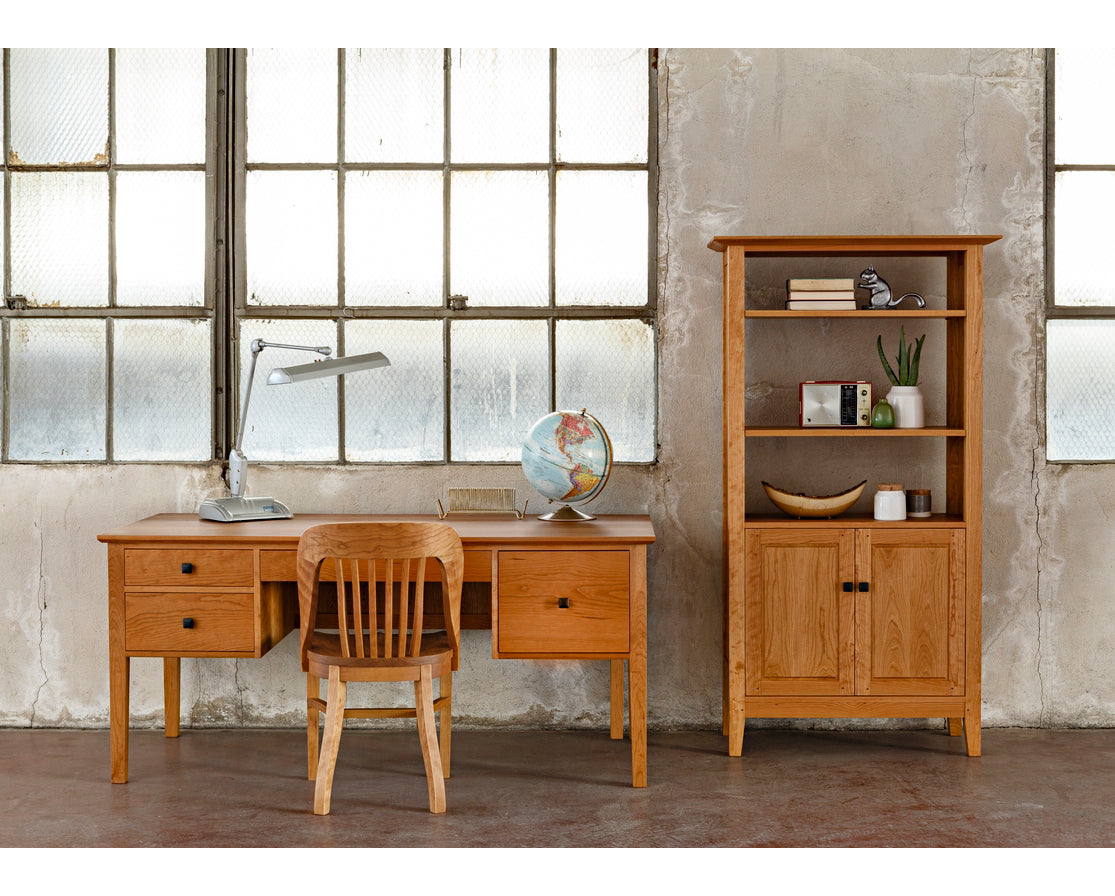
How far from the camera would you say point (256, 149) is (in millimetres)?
4059

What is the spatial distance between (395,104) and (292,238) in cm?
69

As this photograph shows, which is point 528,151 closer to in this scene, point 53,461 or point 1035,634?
point 53,461

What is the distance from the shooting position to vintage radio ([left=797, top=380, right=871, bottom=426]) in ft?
12.2

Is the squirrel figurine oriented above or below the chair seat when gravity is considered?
above

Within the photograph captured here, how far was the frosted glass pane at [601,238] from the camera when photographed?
4039 mm

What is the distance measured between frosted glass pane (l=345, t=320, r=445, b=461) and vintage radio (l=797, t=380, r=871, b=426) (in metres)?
1.45

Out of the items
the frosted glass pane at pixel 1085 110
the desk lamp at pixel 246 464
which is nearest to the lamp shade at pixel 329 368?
the desk lamp at pixel 246 464

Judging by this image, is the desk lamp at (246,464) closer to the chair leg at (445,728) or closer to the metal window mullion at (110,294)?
the metal window mullion at (110,294)

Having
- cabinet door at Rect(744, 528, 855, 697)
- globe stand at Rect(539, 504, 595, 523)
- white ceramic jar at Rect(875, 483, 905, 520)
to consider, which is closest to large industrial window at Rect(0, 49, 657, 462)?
globe stand at Rect(539, 504, 595, 523)

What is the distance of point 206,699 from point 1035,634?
11.0 ft

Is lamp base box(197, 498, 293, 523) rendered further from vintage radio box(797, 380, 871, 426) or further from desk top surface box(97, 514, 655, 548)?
vintage radio box(797, 380, 871, 426)

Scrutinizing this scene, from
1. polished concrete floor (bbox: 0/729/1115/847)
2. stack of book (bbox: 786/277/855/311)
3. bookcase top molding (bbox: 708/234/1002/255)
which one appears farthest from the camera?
stack of book (bbox: 786/277/855/311)

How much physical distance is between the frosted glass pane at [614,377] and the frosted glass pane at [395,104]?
37.0 inches

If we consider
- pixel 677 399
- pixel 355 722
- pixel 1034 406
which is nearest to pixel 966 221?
pixel 1034 406
